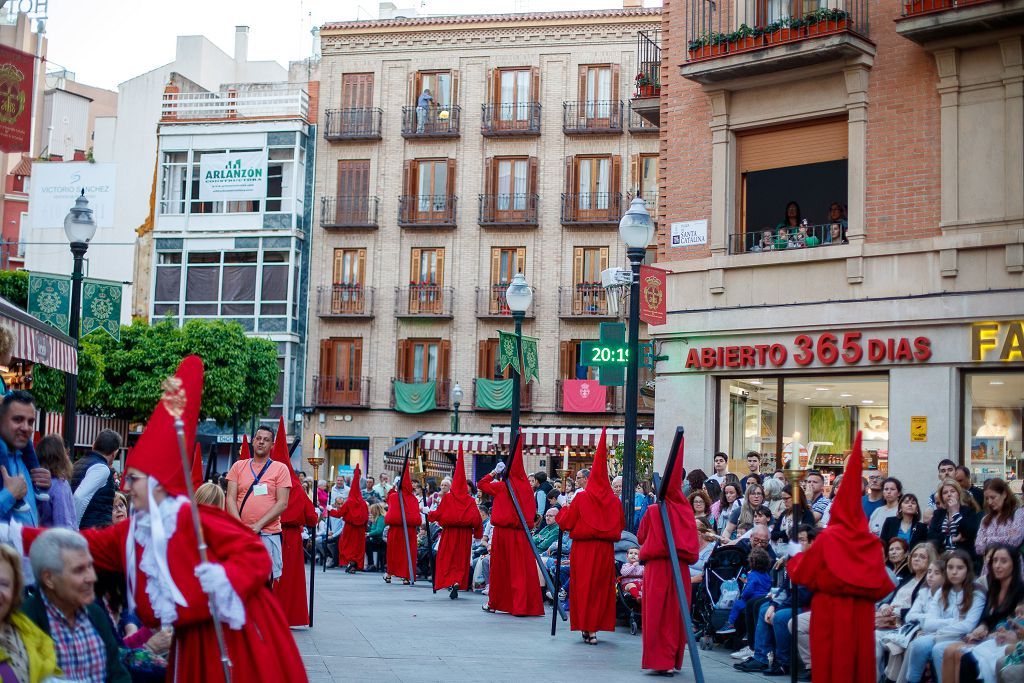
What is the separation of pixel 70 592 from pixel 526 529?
35.0ft

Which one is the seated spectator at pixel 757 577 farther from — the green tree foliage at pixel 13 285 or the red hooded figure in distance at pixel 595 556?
the green tree foliage at pixel 13 285

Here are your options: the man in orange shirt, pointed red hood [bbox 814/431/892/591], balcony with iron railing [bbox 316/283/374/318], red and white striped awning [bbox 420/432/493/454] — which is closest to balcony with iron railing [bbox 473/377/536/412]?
red and white striped awning [bbox 420/432/493/454]

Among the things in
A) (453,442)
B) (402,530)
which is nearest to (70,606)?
(402,530)

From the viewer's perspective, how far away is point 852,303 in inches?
787

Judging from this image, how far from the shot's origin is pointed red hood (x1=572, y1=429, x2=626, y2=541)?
14.4 m

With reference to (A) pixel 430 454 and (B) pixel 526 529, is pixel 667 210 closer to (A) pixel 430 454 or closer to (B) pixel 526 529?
(B) pixel 526 529

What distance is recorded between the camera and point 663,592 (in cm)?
1238

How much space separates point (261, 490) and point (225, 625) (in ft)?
22.2

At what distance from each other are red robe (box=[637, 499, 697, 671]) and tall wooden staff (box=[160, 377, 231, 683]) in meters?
6.69

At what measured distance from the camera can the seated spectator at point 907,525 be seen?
43.5 feet

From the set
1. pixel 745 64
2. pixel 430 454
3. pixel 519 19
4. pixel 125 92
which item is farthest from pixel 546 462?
pixel 745 64

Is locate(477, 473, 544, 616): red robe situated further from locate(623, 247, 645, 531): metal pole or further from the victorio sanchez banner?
the victorio sanchez banner

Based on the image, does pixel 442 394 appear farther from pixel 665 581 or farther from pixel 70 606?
pixel 70 606

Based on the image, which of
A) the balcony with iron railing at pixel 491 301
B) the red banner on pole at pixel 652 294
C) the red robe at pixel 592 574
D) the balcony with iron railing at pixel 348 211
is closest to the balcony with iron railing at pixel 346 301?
the balcony with iron railing at pixel 348 211
